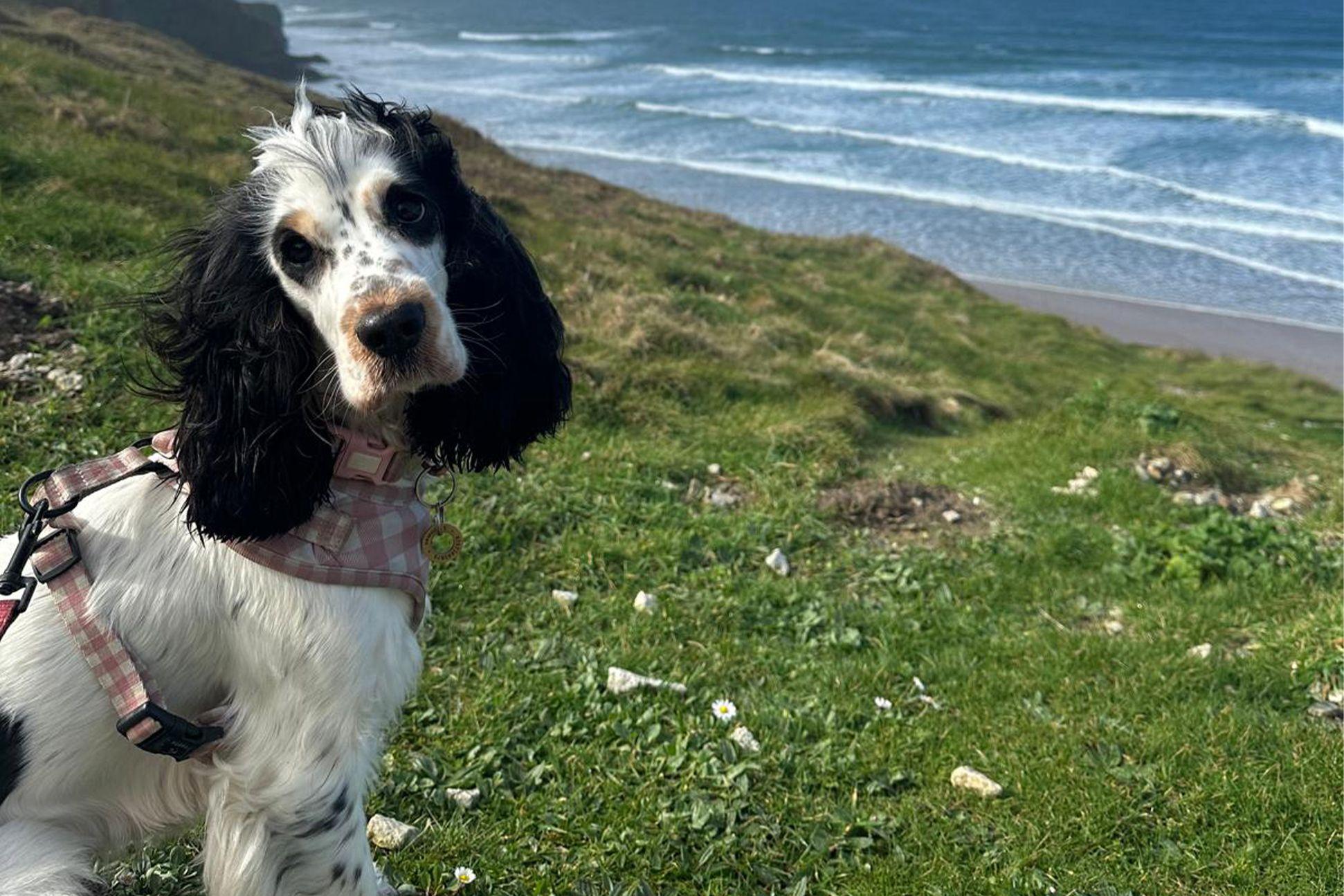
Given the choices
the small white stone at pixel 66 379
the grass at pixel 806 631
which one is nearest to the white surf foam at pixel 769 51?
the grass at pixel 806 631

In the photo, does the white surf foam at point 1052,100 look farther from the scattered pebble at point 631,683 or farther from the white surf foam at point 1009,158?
the scattered pebble at point 631,683

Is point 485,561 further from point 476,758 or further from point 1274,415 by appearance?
point 1274,415

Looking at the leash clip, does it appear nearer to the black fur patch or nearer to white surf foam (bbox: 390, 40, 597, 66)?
the black fur patch

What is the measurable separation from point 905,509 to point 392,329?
4829mm

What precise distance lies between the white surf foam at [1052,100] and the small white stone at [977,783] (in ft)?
117

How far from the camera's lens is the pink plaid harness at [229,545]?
2.37 meters

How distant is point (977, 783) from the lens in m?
3.96

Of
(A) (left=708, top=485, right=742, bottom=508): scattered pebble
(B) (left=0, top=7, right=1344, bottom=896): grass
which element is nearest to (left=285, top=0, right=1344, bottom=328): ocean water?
(B) (left=0, top=7, right=1344, bottom=896): grass

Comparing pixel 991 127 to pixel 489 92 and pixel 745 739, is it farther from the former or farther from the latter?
pixel 745 739

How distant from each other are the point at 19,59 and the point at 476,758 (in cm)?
1225

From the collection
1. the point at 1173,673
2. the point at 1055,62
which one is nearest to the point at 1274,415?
the point at 1173,673

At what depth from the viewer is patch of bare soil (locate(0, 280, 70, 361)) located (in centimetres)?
551

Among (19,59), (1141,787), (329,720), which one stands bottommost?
(1141,787)

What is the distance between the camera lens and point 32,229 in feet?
22.3
